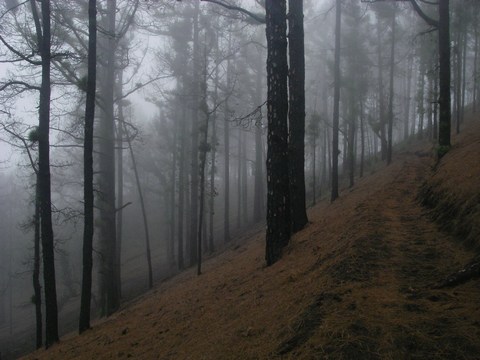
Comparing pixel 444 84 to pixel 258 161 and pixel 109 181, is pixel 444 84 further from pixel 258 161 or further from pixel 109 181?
pixel 258 161

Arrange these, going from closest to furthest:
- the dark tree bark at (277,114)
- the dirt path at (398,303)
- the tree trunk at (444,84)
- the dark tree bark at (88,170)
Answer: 1. the dirt path at (398,303)
2. the dark tree bark at (277,114)
3. the dark tree bark at (88,170)
4. the tree trunk at (444,84)

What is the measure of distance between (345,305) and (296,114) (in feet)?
19.0

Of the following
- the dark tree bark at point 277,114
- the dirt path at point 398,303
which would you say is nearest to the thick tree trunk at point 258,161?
the dark tree bark at point 277,114

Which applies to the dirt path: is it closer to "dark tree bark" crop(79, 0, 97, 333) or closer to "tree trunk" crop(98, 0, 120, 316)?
"dark tree bark" crop(79, 0, 97, 333)

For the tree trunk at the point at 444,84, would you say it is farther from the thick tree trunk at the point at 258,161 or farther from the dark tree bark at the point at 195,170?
the thick tree trunk at the point at 258,161

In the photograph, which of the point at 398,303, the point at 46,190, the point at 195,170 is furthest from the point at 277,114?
the point at 195,170

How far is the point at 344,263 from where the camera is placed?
173 inches

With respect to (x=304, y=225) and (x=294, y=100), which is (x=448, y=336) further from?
(x=294, y=100)

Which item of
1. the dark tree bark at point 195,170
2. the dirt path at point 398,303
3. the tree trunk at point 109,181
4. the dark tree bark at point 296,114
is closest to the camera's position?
the dirt path at point 398,303

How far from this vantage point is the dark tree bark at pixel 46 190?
9.04 m

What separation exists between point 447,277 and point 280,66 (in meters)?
4.44

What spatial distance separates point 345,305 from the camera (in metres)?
3.40

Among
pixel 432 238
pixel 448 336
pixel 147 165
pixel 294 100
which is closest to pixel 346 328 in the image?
pixel 448 336

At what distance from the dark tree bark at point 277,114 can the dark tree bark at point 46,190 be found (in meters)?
5.67
